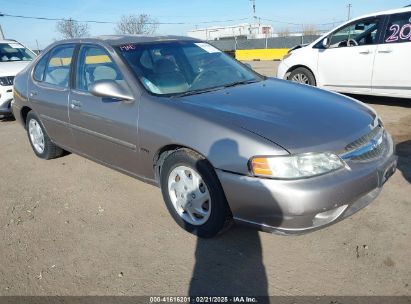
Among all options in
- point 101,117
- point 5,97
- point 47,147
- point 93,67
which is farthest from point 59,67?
point 5,97

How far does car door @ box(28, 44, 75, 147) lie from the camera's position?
4367 millimetres

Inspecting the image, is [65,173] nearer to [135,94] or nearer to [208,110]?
[135,94]

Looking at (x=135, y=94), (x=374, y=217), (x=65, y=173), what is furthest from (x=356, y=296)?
Result: (x=65, y=173)

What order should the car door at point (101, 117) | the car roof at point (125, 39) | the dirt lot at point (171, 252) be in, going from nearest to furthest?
the dirt lot at point (171, 252)
the car door at point (101, 117)
the car roof at point (125, 39)

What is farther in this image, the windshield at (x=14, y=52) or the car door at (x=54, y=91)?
the windshield at (x=14, y=52)

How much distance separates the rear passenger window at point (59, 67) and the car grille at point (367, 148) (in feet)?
9.99

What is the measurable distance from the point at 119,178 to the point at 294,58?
16.2 feet

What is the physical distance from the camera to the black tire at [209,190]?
2883 millimetres

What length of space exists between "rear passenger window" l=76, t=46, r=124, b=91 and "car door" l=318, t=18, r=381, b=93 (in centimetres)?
490

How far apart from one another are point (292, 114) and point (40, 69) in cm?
345

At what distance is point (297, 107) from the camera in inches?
126

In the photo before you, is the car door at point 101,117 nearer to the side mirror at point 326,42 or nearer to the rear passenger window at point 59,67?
the rear passenger window at point 59,67

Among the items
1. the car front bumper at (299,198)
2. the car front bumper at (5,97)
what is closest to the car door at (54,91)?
the car front bumper at (299,198)

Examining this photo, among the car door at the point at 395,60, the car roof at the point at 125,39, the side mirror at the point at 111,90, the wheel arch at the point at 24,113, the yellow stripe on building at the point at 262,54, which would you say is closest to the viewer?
the side mirror at the point at 111,90
